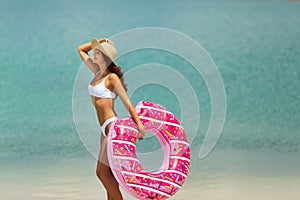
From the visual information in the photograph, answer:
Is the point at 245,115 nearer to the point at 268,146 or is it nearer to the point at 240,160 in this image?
the point at 268,146

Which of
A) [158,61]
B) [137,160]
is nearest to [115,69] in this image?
[137,160]

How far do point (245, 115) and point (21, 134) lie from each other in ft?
11.3

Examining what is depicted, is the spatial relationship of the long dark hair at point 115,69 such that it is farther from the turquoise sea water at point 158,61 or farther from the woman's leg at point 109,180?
the turquoise sea water at point 158,61

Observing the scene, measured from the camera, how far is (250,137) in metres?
8.37

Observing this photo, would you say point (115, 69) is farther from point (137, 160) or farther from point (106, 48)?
point (137, 160)

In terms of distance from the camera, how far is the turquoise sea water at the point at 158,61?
8742 millimetres

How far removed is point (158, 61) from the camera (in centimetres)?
1093

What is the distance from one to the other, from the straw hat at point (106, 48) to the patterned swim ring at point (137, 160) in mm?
327

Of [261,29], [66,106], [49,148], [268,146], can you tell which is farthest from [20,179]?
[261,29]

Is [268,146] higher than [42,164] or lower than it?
higher

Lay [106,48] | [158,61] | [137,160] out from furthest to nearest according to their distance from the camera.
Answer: [158,61] < [106,48] < [137,160]

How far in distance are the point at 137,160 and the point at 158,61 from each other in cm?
769

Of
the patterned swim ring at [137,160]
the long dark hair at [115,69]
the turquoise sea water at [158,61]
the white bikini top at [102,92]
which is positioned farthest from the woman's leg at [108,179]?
the turquoise sea water at [158,61]

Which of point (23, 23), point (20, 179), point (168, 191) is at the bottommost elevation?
point (168, 191)
